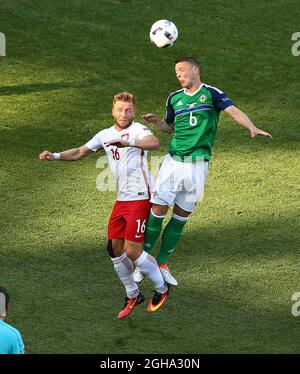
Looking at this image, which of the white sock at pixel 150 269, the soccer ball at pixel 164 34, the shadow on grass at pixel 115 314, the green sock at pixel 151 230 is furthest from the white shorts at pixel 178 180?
the soccer ball at pixel 164 34

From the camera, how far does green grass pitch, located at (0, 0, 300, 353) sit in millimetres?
15039

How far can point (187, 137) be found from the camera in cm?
1433

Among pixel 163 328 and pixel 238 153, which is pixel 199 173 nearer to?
pixel 163 328

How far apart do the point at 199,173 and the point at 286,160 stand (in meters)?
5.50

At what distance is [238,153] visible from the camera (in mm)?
19766

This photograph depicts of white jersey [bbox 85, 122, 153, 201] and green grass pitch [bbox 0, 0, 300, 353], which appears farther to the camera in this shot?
green grass pitch [bbox 0, 0, 300, 353]

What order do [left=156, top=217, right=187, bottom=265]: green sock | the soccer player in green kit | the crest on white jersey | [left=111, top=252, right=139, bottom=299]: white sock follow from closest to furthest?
1. the crest on white jersey
2. the soccer player in green kit
3. [left=111, top=252, right=139, bottom=299]: white sock
4. [left=156, top=217, right=187, bottom=265]: green sock

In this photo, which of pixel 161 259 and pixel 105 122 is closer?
pixel 161 259

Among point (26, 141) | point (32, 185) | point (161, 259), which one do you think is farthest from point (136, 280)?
point (26, 141)

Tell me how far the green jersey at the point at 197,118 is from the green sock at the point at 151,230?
824 millimetres

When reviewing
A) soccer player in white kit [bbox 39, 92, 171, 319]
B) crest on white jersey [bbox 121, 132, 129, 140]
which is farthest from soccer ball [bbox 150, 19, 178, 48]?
crest on white jersey [bbox 121, 132, 129, 140]

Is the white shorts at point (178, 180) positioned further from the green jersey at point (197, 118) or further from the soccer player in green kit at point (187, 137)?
the green jersey at point (197, 118)

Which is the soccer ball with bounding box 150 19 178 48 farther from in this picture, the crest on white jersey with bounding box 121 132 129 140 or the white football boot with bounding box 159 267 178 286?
the white football boot with bounding box 159 267 178 286

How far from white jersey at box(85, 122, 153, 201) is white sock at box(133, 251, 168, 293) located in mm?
742
